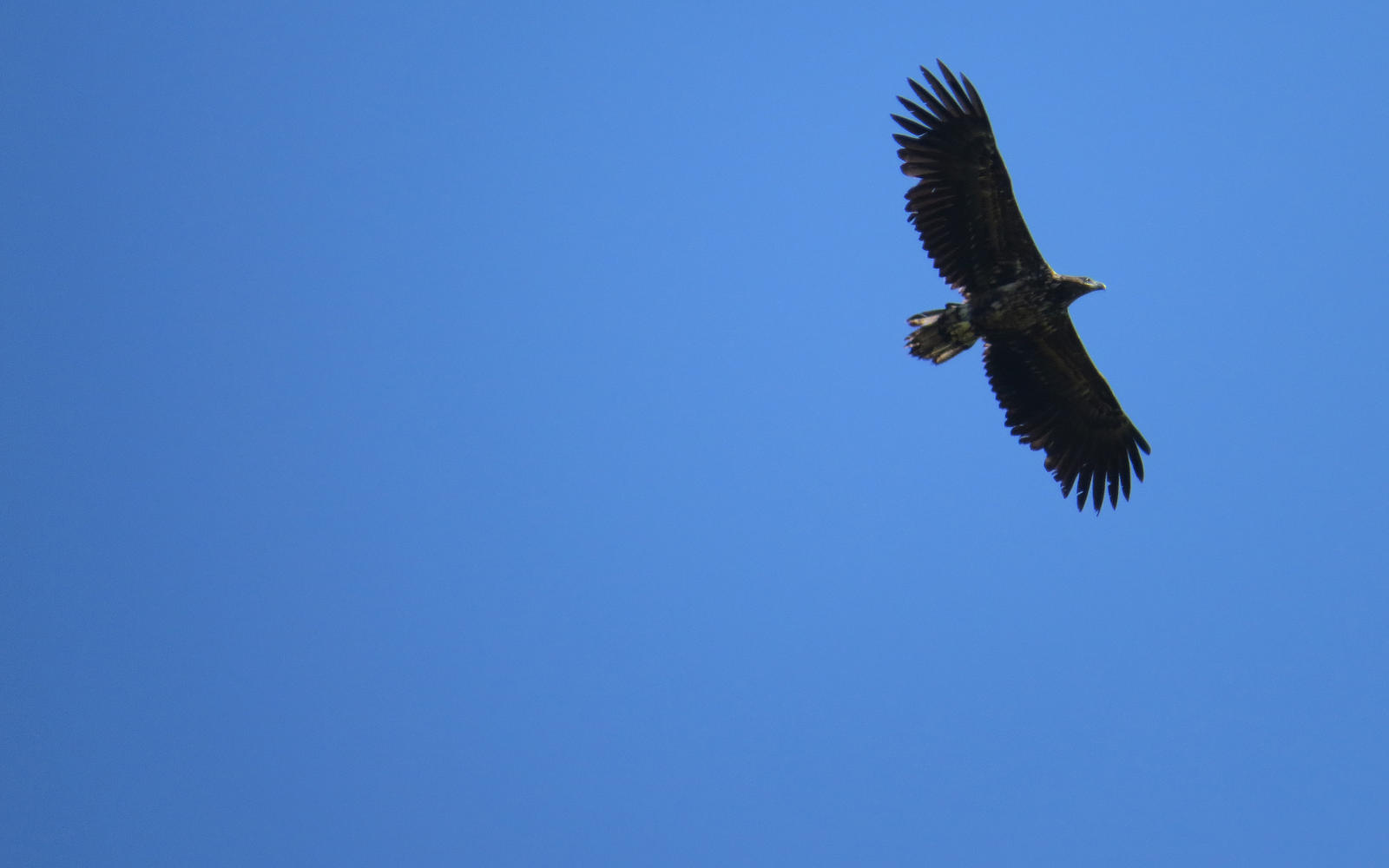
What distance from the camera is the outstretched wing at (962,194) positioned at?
1430 cm

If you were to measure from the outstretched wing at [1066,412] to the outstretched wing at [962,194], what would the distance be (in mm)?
1212

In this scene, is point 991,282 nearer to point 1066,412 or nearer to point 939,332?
point 939,332

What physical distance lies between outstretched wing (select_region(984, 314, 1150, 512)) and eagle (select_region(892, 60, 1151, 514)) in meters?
0.02

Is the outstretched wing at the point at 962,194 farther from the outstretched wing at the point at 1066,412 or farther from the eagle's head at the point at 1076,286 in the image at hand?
the outstretched wing at the point at 1066,412

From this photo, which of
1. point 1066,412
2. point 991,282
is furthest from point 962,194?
point 1066,412

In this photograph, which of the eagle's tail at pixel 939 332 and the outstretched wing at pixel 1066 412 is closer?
the eagle's tail at pixel 939 332

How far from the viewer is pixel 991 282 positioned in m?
14.9

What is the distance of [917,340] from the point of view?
592 inches

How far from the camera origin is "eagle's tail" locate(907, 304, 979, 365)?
14.9 meters

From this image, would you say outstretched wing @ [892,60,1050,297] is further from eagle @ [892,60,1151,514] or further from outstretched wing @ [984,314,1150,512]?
outstretched wing @ [984,314,1150,512]

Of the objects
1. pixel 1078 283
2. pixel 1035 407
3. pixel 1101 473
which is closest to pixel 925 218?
pixel 1078 283

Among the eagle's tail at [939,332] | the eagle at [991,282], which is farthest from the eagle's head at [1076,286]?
the eagle's tail at [939,332]

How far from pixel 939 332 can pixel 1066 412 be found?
101 inches

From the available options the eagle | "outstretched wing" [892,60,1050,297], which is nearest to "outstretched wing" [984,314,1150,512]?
the eagle
